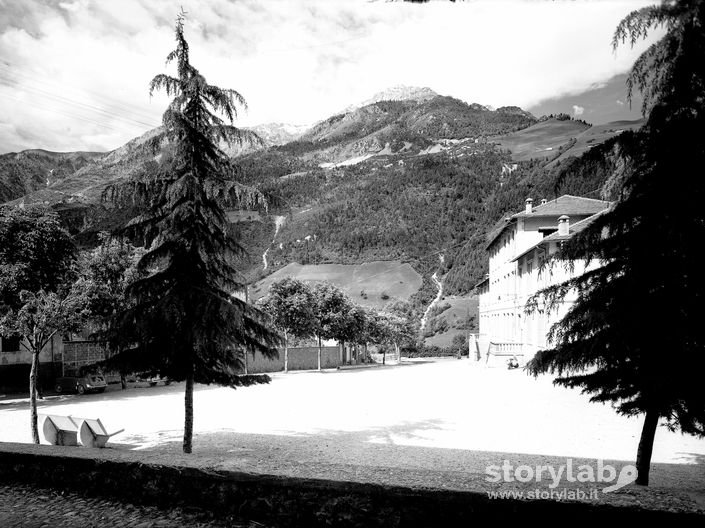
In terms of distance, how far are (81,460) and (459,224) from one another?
165 meters

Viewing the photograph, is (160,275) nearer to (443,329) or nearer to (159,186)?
(159,186)

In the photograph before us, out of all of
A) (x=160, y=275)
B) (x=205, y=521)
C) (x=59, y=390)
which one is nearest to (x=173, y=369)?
(x=160, y=275)

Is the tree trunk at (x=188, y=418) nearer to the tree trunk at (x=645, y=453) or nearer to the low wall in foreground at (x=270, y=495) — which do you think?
the low wall in foreground at (x=270, y=495)

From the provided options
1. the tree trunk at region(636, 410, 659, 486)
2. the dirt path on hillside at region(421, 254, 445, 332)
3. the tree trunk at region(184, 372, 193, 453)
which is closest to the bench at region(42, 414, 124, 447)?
the tree trunk at region(184, 372, 193, 453)

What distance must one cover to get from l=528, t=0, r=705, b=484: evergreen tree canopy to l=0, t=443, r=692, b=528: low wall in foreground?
12.6ft

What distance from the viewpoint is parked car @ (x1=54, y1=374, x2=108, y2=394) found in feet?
77.5

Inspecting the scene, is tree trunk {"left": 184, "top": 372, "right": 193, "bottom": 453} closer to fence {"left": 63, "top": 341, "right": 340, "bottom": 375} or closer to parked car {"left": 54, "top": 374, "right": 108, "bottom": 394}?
fence {"left": 63, "top": 341, "right": 340, "bottom": 375}

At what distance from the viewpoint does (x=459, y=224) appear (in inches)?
6447

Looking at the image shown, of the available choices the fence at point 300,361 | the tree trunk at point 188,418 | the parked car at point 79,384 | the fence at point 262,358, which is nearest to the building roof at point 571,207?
the fence at point 300,361

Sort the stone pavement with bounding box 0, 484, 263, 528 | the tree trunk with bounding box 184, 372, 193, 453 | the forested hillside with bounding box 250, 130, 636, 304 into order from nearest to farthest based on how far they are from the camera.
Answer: the stone pavement with bounding box 0, 484, 263, 528 → the tree trunk with bounding box 184, 372, 193, 453 → the forested hillside with bounding box 250, 130, 636, 304

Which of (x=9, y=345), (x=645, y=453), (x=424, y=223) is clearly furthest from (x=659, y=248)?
(x=424, y=223)

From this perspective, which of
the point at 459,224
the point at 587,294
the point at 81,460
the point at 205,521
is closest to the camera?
the point at 205,521

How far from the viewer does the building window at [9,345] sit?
948 inches

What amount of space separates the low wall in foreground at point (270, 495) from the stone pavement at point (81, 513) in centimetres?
7
